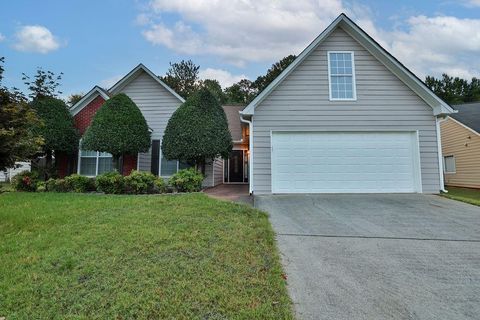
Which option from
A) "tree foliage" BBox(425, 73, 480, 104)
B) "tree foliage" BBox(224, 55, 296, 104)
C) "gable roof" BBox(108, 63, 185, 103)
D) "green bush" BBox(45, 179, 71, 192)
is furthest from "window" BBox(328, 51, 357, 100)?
"tree foliage" BBox(425, 73, 480, 104)

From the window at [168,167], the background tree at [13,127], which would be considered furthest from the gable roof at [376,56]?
the background tree at [13,127]

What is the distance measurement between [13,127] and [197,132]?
6635 mm

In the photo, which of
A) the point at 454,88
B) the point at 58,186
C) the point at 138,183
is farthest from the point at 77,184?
the point at 454,88

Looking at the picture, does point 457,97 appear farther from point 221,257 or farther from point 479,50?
point 221,257

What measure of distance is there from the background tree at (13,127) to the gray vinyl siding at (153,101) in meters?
8.43

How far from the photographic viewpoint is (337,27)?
10.8m

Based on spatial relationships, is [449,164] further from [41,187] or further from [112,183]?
[41,187]

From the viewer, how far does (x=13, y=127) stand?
564cm

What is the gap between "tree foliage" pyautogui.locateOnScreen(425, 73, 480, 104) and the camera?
1578 inches

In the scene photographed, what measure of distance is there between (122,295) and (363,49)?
11.2 m

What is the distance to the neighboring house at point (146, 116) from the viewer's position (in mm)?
14109

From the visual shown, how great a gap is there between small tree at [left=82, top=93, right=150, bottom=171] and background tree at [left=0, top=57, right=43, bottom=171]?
19.5 ft

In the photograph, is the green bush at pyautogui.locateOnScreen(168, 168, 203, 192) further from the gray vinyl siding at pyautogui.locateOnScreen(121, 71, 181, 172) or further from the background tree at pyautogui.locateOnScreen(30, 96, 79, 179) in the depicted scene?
the background tree at pyautogui.locateOnScreen(30, 96, 79, 179)

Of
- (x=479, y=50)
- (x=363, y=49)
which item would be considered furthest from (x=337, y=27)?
(x=479, y=50)
